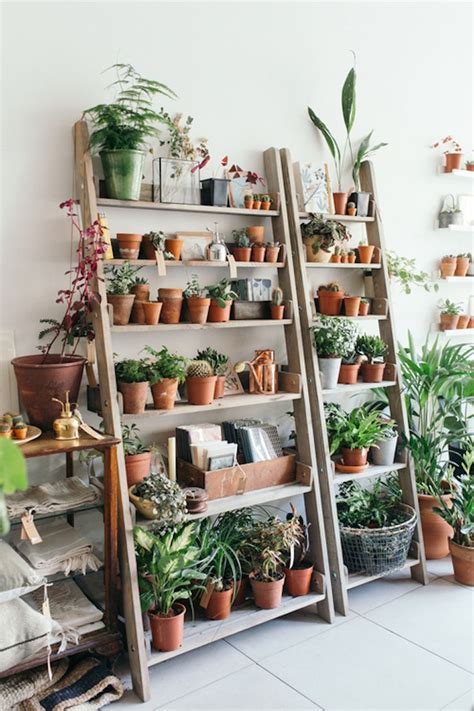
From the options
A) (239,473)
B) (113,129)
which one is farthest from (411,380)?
(113,129)

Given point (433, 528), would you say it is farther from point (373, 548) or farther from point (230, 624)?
point (230, 624)

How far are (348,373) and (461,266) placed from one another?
1327 mm

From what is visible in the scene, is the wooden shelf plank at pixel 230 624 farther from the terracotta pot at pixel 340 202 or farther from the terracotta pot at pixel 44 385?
the terracotta pot at pixel 340 202

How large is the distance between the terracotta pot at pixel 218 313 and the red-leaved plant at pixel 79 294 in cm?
51

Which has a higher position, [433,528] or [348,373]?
[348,373]

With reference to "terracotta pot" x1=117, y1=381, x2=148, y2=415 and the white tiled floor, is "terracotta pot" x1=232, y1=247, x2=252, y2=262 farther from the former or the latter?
the white tiled floor

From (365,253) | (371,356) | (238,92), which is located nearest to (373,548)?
(371,356)

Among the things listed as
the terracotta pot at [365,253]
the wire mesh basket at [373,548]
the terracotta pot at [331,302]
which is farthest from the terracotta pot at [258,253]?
the wire mesh basket at [373,548]

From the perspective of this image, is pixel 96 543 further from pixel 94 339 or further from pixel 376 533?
pixel 376 533

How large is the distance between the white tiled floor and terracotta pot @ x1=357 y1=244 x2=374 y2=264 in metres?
1.68

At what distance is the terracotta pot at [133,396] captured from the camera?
2377 mm

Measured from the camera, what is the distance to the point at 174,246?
2578 millimetres

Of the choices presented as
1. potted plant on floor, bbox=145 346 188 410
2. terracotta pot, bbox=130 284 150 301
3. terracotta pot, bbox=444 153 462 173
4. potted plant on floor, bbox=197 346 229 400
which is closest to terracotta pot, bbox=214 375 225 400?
potted plant on floor, bbox=197 346 229 400

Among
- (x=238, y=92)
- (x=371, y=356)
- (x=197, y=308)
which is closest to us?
(x=197, y=308)
